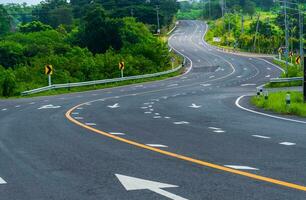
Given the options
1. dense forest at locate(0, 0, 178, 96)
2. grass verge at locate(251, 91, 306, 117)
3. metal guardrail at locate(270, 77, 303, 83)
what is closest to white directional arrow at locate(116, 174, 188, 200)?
grass verge at locate(251, 91, 306, 117)

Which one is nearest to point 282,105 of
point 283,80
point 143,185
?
point 143,185

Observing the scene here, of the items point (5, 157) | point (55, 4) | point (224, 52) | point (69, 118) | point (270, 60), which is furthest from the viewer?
point (55, 4)

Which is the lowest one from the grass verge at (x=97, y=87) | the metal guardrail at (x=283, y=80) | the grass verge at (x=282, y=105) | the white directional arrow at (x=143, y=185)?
the grass verge at (x=97, y=87)

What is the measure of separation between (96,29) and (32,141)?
72.9 m

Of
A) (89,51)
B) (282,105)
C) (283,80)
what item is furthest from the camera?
(89,51)

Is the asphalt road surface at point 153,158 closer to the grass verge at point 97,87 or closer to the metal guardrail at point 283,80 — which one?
the grass verge at point 97,87

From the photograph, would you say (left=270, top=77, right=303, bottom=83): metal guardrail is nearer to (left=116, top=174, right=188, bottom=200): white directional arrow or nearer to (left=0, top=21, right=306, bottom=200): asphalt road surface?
(left=0, top=21, right=306, bottom=200): asphalt road surface

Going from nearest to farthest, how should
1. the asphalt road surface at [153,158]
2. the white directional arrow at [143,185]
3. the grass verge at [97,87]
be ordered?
the white directional arrow at [143,185]
the asphalt road surface at [153,158]
the grass verge at [97,87]

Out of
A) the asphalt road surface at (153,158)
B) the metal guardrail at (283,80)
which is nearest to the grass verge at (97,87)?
the metal guardrail at (283,80)

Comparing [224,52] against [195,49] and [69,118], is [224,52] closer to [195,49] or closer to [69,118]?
[195,49]

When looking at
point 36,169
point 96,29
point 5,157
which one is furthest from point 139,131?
point 96,29

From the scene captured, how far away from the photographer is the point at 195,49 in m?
119

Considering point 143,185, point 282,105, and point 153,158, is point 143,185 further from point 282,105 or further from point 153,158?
point 282,105

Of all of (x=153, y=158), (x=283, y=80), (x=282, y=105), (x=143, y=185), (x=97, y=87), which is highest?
(x=143, y=185)
